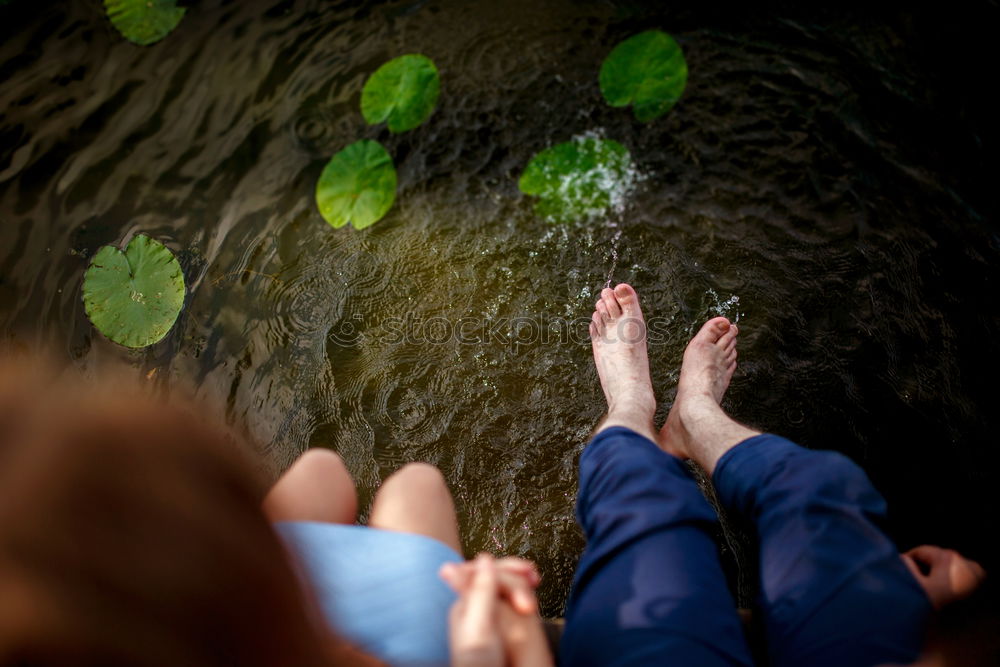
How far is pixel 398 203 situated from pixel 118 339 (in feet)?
3.23

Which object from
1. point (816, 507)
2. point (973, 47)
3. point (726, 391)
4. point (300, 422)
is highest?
point (973, 47)

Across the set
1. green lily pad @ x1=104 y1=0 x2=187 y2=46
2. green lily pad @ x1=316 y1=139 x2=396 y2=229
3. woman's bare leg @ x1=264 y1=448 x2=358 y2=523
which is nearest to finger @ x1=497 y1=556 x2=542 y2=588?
woman's bare leg @ x1=264 y1=448 x2=358 y2=523

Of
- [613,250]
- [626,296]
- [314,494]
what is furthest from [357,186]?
[314,494]

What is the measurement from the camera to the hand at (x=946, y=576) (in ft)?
3.09

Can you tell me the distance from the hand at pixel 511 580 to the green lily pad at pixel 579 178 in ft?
4.30

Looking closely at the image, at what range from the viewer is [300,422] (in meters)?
1.68

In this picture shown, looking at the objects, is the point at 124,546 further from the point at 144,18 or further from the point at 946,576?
the point at 144,18

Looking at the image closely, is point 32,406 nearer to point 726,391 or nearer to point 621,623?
point 621,623

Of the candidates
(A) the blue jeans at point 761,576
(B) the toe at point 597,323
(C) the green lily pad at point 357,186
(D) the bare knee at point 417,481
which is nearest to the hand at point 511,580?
(A) the blue jeans at point 761,576

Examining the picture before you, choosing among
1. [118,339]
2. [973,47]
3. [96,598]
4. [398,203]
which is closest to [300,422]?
[118,339]

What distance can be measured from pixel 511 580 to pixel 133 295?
1626mm

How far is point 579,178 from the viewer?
1896 mm

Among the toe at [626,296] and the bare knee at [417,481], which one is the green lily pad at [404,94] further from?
the bare knee at [417,481]

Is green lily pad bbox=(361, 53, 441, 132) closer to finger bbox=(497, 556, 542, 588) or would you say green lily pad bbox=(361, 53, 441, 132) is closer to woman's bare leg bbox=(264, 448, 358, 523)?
woman's bare leg bbox=(264, 448, 358, 523)
